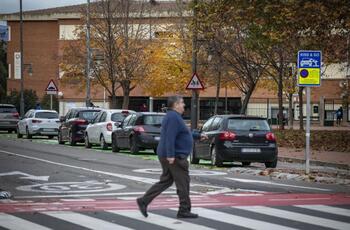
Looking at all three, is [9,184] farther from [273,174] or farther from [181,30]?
[181,30]

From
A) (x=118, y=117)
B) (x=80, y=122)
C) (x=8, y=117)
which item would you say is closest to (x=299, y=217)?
(x=118, y=117)

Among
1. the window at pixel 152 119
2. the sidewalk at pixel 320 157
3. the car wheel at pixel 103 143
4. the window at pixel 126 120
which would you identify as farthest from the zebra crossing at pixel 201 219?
the car wheel at pixel 103 143

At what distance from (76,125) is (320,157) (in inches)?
485

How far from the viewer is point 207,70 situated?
4722 cm

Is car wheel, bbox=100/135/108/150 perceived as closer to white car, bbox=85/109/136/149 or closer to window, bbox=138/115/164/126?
white car, bbox=85/109/136/149

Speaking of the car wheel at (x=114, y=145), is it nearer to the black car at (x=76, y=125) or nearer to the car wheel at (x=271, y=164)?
the black car at (x=76, y=125)

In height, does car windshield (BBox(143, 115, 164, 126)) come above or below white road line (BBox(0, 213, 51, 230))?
above

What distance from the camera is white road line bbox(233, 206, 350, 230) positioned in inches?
399

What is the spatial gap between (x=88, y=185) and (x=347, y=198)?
5.49m

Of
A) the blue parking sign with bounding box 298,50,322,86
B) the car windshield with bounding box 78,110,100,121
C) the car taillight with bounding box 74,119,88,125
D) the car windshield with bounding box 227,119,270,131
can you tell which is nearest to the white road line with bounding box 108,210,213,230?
the blue parking sign with bounding box 298,50,322,86

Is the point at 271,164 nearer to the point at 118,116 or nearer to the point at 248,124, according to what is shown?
the point at 248,124

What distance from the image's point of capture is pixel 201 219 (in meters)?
10.6

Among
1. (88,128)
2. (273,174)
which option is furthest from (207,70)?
(273,174)

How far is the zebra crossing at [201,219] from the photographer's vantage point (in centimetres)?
999
